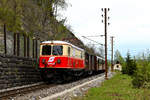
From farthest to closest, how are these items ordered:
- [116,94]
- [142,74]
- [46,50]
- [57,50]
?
[46,50], [57,50], [142,74], [116,94]

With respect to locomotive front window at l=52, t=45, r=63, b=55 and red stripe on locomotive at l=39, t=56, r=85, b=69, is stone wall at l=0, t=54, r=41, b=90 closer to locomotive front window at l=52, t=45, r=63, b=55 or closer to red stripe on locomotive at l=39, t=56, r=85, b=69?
red stripe on locomotive at l=39, t=56, r=85, b=69

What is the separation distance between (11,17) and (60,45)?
9422mm

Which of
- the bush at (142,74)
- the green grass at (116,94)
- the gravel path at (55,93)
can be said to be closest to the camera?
the green grass at (116,94)

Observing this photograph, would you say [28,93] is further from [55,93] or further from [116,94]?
[116,94]

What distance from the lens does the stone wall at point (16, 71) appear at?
52.3 feet

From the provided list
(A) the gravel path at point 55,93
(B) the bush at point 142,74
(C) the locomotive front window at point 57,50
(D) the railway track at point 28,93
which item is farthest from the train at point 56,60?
(B) the bush at point 142,74

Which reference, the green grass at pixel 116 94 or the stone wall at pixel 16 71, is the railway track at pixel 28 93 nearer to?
the stone wall at pixel 16 71

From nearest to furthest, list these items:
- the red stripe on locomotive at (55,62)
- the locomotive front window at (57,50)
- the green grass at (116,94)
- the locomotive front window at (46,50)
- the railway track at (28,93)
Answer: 1. the green grass at (116,94)
2. the railway track at (28,93)
3. the red stripe on locomotive at (55,62)
4. the locomotive front window at (57,50)
5. the locomotive front window at (46,50)

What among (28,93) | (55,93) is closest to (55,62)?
(55,93)

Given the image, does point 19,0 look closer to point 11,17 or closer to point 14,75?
point 11,17

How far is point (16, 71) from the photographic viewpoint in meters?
17.8

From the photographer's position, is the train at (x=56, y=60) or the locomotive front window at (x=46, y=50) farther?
the locomotive front window at (x=46, y=50)

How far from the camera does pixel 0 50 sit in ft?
66.0

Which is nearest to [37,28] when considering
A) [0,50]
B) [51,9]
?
[51,9]
